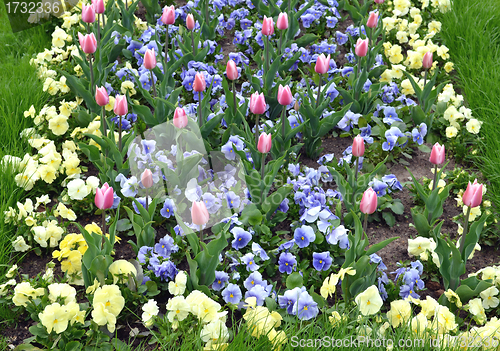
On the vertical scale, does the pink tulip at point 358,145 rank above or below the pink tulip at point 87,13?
below

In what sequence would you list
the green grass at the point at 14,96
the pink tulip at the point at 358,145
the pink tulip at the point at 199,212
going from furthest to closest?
the green grass at the point at 14,96 → the pink tulip at the point at 358,145 → the pink tulip at the point at 199,212

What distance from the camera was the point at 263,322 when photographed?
2254 millimetres

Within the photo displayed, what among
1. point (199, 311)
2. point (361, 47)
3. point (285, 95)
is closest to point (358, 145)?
point (285, 95)

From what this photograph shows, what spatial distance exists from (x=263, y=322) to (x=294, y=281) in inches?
11.8

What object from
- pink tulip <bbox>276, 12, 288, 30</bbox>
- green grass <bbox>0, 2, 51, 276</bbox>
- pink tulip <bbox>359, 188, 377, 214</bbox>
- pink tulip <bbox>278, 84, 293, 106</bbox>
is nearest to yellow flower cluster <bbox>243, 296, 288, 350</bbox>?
pink tulip <bbox>359, 188, 377, 214</bbox>

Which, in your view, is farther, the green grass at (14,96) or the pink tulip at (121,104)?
the green grass at (14,96)

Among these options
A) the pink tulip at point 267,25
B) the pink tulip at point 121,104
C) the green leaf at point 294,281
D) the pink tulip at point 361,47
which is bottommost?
the green leaf at point 294,281

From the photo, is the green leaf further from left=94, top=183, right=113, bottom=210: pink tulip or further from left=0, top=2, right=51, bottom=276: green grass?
left=0, top=2, right=51, bottom=276: green grass

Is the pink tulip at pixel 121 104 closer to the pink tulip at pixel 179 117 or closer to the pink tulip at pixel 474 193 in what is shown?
the pink tulip at pixel 179 117

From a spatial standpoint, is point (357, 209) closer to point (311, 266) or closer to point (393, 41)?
point (311, 266)

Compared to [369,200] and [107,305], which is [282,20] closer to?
[369,200]

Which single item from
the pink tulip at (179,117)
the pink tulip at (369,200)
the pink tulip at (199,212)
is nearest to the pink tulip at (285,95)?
the pink tulip at (179,117)

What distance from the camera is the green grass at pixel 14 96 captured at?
9.66ft

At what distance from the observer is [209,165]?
3.18m
